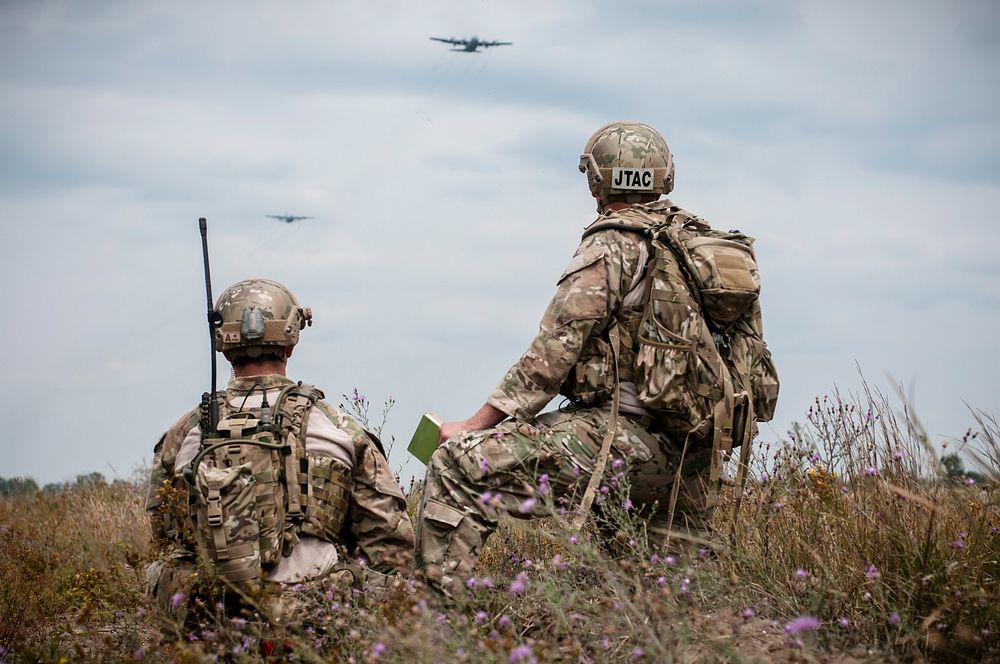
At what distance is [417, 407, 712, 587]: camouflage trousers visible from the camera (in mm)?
5973

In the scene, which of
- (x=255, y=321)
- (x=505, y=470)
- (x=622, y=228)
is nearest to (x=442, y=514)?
(x=505, y=470)

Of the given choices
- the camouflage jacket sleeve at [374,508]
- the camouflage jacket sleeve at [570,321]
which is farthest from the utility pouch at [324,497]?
the camouflage jacket sleeve at [570,321]

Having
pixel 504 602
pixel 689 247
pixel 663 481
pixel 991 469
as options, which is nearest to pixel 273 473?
pixel 504 602

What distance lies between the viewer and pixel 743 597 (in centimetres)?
521

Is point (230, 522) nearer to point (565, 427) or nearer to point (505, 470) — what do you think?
point (505, 470)

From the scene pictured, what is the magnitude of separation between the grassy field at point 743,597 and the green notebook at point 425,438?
29.6 inches

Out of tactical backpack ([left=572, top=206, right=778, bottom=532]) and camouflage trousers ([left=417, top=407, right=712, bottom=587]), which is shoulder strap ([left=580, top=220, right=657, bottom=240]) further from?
camouflage trousers ([left=417, top=407, right=712, bottom=587])

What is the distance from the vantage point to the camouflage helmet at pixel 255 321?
6184 mm

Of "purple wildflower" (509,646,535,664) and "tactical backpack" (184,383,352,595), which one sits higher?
"tactical backpack" (184,383,352,595)

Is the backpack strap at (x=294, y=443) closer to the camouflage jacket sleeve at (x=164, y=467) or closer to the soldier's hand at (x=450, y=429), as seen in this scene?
the camouflage jacket sleeve at (x=164, y=467)

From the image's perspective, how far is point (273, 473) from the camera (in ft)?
18.6

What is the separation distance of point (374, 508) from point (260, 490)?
2.81 feet

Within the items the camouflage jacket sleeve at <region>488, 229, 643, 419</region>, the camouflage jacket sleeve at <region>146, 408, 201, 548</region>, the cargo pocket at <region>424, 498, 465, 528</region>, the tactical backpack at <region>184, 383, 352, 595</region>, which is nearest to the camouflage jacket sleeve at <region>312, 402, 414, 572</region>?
the tactical backpack at <region>184, 383, 352, 595</region>

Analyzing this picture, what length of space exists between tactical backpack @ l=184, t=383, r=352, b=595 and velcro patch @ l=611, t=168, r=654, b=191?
212cm
